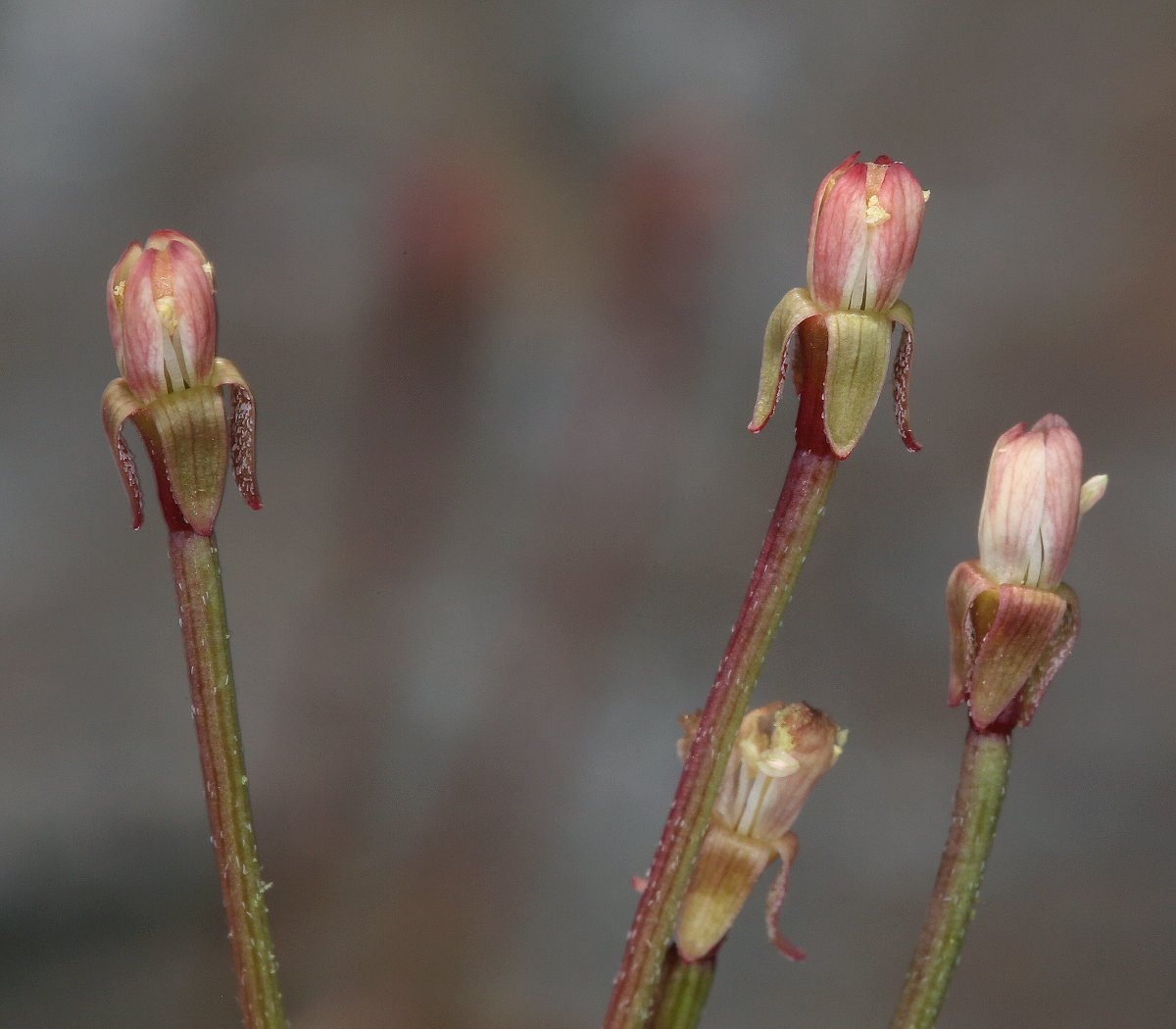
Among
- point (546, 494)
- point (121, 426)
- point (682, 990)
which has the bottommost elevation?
point (682, 990)

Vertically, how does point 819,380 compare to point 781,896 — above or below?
above

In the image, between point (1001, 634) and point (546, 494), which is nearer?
point (1001, 634)

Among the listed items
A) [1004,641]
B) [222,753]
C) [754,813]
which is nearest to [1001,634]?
[1004,641]

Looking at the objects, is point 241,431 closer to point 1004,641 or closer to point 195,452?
point 195,452

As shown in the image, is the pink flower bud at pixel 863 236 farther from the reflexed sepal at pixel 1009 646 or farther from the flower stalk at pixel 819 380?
the reflexed sepal at pixel 1009 646

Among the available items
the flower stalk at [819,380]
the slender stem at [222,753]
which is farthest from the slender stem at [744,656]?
the slender stem at [222,753]
